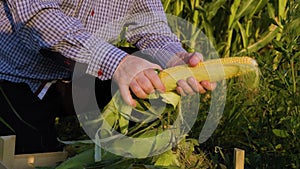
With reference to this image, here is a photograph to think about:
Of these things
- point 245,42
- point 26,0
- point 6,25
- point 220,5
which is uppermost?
point 26,0

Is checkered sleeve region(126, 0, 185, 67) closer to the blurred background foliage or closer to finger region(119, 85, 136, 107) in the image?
the blurred background foliage

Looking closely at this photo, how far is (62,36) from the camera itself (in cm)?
146

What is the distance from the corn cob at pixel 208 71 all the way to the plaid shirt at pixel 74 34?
0.12 meters

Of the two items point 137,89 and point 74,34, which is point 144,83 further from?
point 74,34

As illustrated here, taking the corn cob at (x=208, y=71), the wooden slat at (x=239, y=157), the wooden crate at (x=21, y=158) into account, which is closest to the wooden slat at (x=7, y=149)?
the wooden crate at (x=21, y=158)

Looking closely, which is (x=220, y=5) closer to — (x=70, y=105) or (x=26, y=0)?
(x=70, y=105)

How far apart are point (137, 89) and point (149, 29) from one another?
60 centimetres

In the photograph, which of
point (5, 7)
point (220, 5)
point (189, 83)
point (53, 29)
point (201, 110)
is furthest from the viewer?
point (220, 5)

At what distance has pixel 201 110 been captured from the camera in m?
2.23

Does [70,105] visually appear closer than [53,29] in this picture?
No

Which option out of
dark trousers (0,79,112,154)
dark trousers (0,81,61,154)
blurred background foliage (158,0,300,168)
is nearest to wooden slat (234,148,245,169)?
blurred background foliage (158,0,300,168)

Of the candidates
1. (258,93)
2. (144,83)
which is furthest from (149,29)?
(144,83)

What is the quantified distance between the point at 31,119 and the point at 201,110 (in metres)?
0.62

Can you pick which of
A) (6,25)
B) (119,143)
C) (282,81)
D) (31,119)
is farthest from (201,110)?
(119,143)
